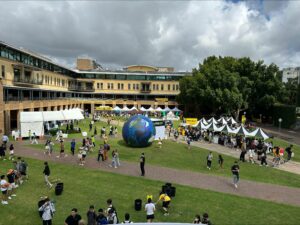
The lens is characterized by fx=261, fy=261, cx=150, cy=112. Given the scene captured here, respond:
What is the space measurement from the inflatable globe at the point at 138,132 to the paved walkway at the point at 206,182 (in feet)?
17.4

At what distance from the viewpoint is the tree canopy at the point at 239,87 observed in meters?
50.6

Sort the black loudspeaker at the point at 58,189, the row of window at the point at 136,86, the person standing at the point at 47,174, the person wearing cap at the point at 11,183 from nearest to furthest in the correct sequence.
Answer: the person wearing cap at the point at 11,183, the black loudspeaker at the point at 58,189, the person standing at the point at 47,174, the row of window at the point at 136,86

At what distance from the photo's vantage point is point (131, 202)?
46.5 feet

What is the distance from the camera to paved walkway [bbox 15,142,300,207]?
52.0 feet

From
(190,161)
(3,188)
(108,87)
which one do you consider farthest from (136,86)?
(3,188)

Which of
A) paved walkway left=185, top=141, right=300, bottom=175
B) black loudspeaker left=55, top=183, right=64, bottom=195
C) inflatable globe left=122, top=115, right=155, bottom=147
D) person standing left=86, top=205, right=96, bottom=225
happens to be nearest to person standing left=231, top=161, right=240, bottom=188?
paved walkway left=185, top=141, right=300, bottom=175

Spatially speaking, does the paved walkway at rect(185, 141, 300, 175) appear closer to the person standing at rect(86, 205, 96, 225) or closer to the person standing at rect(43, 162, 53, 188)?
Result: the person standing at rect(43, 162, 53, 188)

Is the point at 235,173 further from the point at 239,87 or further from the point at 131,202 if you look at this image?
the point at 239,87

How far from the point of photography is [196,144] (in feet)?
103

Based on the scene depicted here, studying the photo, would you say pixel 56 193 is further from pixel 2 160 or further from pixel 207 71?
pixel 207 71

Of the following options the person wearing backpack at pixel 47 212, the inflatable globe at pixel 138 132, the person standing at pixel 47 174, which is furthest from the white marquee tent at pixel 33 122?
the person wearing backpack at pixel 47 212

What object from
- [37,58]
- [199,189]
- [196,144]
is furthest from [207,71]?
[199,189]

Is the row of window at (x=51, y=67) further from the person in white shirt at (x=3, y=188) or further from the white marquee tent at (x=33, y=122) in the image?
the person in white shirt at (x=3, y=188)

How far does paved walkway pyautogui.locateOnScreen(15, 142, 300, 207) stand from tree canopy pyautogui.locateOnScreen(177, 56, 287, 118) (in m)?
32.4
